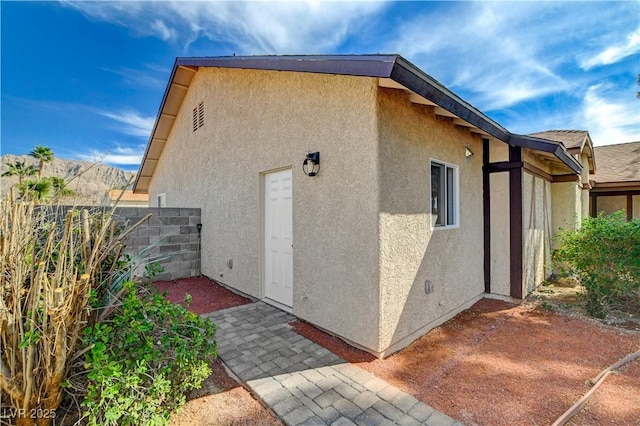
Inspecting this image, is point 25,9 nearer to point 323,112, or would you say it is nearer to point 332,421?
point 323,112

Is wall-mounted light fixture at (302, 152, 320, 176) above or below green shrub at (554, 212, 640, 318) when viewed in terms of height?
above

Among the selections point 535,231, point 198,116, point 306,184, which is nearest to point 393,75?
point 306,184

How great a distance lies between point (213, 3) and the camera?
757 centimetres

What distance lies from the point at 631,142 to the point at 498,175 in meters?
19.3

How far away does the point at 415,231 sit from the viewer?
525cm

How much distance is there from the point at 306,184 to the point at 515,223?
5.32 metres

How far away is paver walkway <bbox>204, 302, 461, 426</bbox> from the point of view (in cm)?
322

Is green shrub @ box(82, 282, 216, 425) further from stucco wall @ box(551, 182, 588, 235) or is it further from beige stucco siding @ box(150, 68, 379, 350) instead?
stucco wall @ box(551, 182, 588, 235)

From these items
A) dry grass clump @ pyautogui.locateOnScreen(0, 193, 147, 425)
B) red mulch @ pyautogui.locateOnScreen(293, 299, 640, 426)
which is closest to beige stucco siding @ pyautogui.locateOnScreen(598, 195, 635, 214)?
red mulch @ pyautogui.locateOnScreen(293, 299, 640, 426)

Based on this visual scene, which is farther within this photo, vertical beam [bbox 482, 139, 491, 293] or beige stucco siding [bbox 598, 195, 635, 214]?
beige stucco siding [bbox 598, 195, 635, 214]

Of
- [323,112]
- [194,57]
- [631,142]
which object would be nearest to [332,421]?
[323,112]

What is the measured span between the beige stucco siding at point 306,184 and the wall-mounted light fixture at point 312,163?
127 millimetres

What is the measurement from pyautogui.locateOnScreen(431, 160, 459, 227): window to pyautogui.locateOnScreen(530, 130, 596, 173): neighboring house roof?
5483mm

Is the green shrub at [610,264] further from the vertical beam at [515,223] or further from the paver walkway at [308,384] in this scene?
the paver walkway at [308,384]
